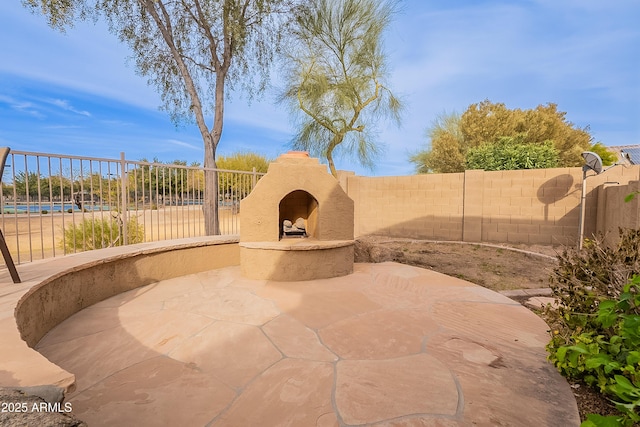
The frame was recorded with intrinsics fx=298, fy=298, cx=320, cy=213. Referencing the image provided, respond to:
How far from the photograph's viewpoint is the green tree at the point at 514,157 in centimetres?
1052

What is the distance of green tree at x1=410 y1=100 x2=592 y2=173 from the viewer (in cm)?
1620

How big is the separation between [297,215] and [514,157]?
919cm

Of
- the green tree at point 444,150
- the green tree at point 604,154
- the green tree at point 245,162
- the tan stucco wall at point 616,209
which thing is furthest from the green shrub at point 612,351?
the green tree at point 604,154

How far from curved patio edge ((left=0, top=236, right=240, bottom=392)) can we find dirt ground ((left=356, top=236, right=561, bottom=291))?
147 inches

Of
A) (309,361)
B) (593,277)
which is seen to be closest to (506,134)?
(593,277)

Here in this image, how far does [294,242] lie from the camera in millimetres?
4559

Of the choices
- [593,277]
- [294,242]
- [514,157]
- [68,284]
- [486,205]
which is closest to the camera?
[593,277]

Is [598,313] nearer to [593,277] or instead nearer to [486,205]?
[593,277]

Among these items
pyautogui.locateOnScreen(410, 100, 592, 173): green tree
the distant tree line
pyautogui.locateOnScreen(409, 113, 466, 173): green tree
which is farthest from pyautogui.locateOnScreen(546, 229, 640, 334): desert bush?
pyautogui.locateOnScreen(409, 113, 466, 173): green tree

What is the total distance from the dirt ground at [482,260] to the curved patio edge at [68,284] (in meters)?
3.73

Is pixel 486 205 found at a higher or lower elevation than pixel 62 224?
higher

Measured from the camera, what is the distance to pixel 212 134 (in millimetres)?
8188

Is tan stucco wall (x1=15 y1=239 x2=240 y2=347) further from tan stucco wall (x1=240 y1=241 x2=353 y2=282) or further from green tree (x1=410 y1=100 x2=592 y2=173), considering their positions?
green tree (x1=410 y1=100 x2=592 y2=173)

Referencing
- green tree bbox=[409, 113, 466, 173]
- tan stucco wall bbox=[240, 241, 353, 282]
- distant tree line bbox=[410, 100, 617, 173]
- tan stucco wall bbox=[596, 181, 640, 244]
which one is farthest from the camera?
green tree bbox=[409, 113, 466, 173]
